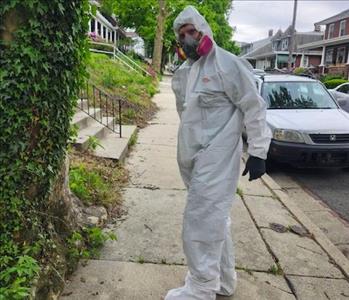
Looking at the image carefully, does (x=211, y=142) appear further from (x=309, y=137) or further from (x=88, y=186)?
(x=309, y=137)

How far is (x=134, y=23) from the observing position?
40.5 m

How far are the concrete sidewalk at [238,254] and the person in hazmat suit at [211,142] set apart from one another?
0.48 m

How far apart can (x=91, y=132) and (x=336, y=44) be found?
1558 inches

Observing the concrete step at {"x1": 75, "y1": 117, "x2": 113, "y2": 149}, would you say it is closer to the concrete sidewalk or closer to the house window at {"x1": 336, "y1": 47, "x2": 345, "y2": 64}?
the concrete sidewalk

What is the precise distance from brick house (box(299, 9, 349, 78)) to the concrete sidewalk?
34.9 metres

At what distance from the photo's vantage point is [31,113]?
7.89 ft

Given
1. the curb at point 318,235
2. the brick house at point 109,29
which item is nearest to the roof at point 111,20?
the brick house at point 109,29

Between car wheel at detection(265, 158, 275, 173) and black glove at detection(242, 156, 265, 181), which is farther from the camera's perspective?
car wheel at detection(265, 158, 275, 173)

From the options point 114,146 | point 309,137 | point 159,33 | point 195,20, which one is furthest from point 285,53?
point 195,20

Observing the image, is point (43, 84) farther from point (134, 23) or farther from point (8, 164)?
point (134, 23)

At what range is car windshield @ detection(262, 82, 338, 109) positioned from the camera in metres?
7.70

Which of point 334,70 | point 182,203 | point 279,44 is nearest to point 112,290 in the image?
point 182,203

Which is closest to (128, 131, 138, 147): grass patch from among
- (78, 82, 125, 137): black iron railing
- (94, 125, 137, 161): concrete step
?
(94, 125, 137, 161): concrete step

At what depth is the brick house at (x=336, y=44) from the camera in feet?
127
